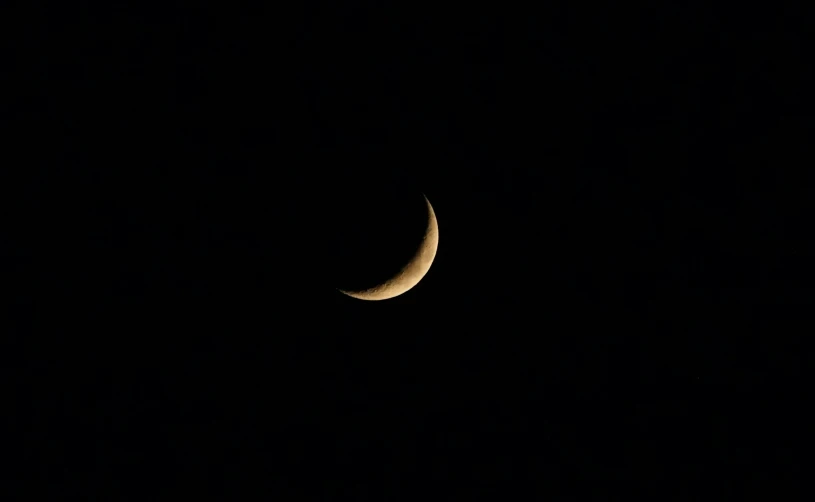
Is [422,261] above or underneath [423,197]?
underneath

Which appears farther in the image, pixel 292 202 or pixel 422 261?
pixel 422 261

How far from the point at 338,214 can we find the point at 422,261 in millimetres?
731

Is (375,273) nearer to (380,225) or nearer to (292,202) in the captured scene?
(380,225)

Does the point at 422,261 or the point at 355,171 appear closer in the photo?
the point at 355,171

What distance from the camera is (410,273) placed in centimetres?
Answer: 352

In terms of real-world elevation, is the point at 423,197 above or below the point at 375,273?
above

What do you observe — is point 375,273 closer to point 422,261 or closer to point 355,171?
point 422,261

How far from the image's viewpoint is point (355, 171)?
3273 mm

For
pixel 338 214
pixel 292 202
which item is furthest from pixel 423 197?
pixel 292 202

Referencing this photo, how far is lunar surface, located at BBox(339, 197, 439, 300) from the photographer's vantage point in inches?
136

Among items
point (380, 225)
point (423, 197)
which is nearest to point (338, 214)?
point (380, 225)

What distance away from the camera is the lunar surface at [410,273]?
3.47m

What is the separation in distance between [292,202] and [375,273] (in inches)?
27.9

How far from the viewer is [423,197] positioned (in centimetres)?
357
